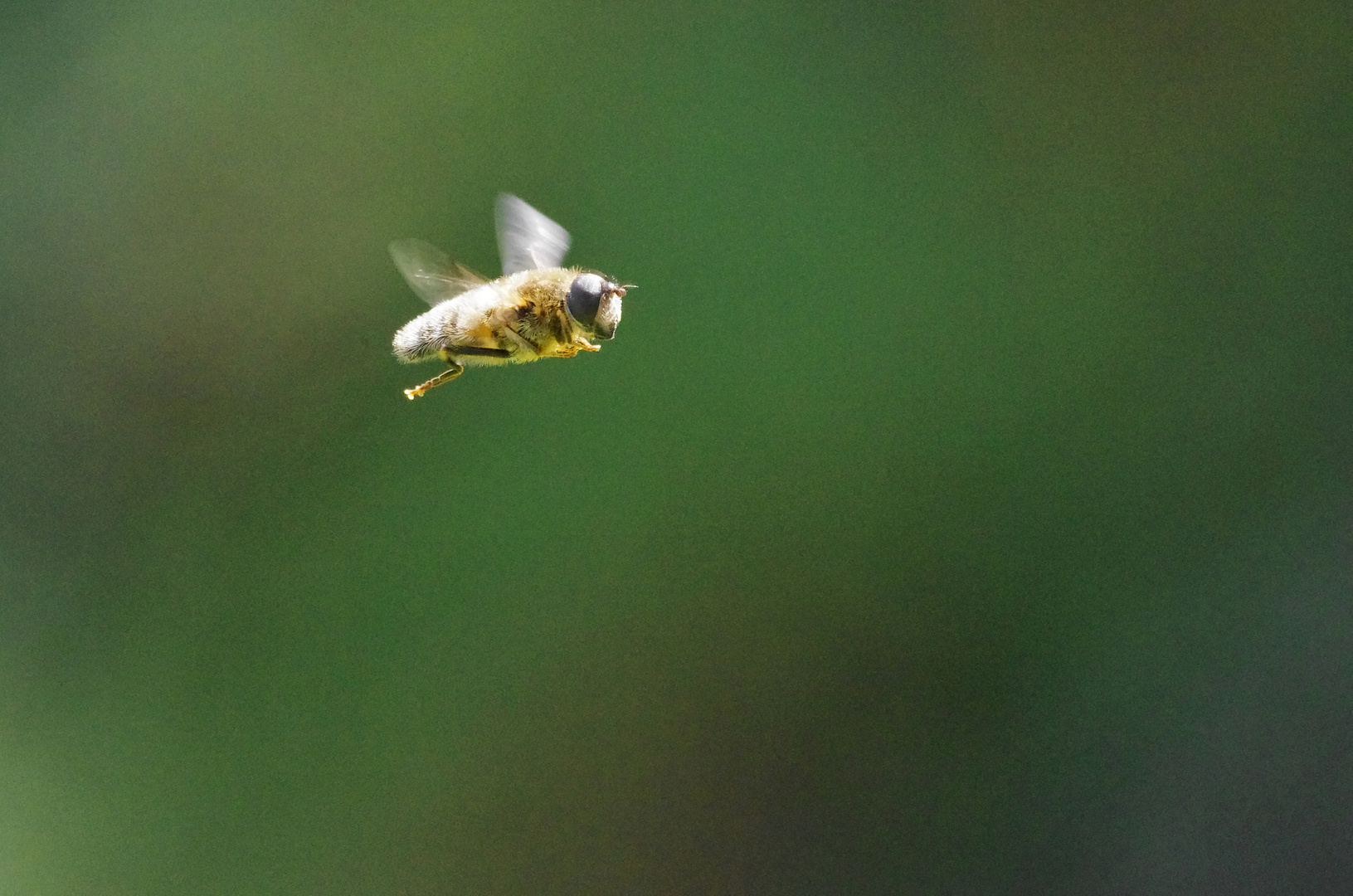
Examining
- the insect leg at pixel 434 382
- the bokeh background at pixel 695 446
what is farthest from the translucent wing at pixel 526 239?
the bokeh background at pixel 695 446

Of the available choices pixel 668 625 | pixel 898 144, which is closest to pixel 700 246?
pixel 898 144

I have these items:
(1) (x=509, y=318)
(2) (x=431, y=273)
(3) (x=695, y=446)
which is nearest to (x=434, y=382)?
(1) (x=509, y=318)

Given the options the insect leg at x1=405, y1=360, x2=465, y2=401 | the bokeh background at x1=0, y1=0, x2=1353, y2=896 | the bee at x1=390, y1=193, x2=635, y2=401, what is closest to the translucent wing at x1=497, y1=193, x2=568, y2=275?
the bee at x1=390, y1=193, x2=635, y2=401

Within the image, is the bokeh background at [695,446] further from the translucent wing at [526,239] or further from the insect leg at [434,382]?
the insect leg at [434,382]

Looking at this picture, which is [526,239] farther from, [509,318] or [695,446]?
[695,446]

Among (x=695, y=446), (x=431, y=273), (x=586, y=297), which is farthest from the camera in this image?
(x=695, y=446)

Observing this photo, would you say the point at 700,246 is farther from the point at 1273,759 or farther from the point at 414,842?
the point at 1273,759
